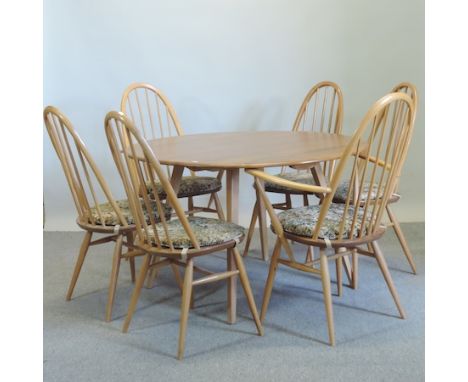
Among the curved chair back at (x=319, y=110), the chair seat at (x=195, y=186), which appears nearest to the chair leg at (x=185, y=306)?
the chair seat at (x=195, y=186)

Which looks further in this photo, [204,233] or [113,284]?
[113,284]

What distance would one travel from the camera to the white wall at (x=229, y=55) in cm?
362

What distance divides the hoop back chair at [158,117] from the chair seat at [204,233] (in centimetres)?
71

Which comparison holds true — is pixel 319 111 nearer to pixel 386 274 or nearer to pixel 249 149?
pixel 249 149

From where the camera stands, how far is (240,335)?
7.30 ft

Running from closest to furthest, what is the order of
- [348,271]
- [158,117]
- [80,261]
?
1. [80,261]
2. [348,271]
3. [158,117]

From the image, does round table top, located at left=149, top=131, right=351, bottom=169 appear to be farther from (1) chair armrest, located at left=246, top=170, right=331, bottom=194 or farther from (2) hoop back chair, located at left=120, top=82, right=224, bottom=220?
(2) hoop back chair, located at left=120, top=82, right=224, bottom=220

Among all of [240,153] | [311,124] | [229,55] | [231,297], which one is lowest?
[231,297]

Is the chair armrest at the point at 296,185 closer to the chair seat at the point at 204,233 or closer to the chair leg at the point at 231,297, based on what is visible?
the chair seat at the point at 204,233

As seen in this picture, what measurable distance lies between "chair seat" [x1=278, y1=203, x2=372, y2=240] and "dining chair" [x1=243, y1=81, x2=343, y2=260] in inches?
22.4

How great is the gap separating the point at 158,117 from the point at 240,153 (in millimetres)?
1375

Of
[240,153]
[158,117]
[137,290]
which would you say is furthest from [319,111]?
[137,290]

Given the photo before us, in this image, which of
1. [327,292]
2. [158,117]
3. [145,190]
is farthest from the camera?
[158,117]

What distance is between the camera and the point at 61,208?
393 cm
